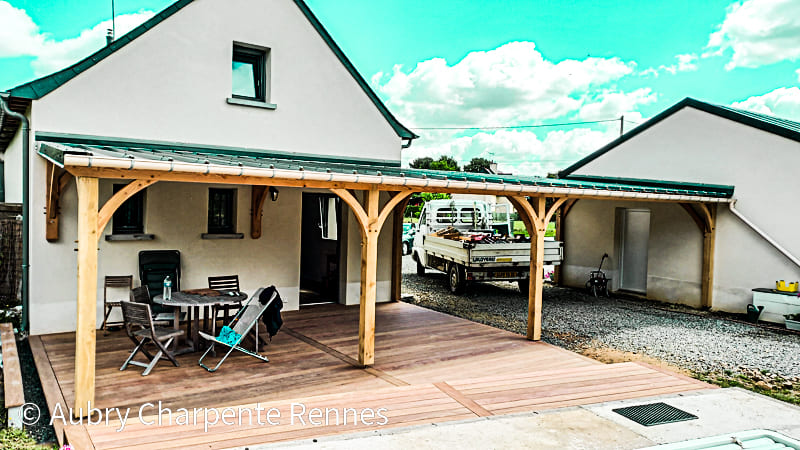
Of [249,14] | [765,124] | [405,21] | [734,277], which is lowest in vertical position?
[734,277]

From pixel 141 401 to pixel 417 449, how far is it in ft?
9.42

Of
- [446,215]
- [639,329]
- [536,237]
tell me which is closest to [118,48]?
[536,237]

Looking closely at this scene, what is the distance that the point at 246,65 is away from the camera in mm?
9281

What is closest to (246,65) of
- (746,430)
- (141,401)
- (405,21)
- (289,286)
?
(289,286)

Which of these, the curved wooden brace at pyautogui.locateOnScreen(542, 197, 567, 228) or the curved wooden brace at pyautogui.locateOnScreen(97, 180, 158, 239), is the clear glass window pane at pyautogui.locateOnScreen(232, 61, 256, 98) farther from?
the curved wooden brace at pyautogui.locateOnScreen(542, 197, 567, 228)

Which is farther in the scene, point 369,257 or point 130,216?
point 130,216

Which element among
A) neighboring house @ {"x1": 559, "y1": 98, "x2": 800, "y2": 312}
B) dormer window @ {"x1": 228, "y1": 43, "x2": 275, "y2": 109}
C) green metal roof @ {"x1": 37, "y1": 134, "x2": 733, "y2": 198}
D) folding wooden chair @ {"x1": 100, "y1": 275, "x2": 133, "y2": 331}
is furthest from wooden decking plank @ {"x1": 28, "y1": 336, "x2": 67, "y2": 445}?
neighboring house @ {"x1": 559, "y1": 98, "x2": 800, "y2": 312}

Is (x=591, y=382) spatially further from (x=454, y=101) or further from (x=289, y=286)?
(x=454, y=101)

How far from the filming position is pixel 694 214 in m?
11.2

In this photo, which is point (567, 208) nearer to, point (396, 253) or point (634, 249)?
point (634, 249)

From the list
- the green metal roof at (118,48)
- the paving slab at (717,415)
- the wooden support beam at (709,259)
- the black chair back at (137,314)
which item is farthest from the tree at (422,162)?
the paving slab at (717,415)

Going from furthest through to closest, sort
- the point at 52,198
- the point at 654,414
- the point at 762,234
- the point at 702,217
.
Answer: the point at 702,217, the point at 762,234, the point at 52,198, the point at 654,414

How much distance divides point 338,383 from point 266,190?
3900mm

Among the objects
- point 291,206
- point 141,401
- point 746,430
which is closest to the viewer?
point 746,430
